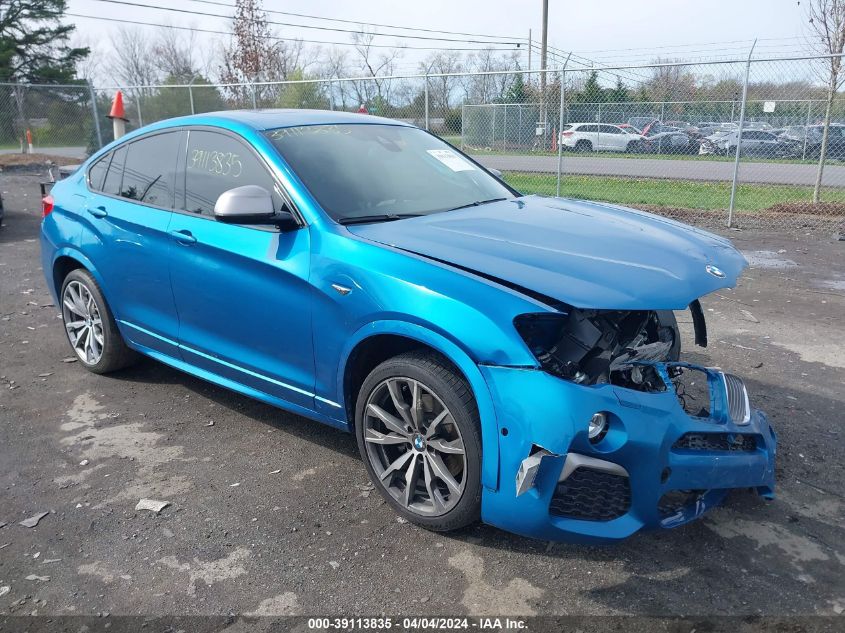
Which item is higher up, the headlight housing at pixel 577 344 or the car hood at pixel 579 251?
the car hood at pixel 579 251

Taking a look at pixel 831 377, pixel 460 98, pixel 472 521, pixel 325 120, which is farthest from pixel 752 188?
pixel 472 521

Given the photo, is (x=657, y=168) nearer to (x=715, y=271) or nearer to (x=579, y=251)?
(x=715, y=271)

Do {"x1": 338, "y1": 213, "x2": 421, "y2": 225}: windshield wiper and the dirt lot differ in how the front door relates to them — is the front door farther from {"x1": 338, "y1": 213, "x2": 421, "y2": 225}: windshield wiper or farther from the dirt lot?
the dirt lot

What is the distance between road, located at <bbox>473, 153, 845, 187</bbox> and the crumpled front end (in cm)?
1138

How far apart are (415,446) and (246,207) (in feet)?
4.50

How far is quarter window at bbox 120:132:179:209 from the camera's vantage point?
4.34 metres

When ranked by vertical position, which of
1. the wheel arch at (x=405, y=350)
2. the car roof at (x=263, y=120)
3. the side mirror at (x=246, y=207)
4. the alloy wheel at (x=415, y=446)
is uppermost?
the car roof at (x=263, y=120)

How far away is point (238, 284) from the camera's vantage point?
3.74 meters

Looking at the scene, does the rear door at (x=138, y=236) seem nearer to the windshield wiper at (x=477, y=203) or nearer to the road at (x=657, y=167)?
the windshield wiper at (x=477, y=203)

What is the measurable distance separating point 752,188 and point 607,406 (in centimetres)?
1500

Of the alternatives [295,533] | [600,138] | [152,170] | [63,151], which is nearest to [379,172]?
[152,170]

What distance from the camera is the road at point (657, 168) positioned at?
46.9ft

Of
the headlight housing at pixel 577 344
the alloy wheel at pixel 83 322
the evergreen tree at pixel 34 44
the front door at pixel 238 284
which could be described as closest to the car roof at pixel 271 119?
the front door at pixel 238 284

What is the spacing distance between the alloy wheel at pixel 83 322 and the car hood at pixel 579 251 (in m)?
2.56
